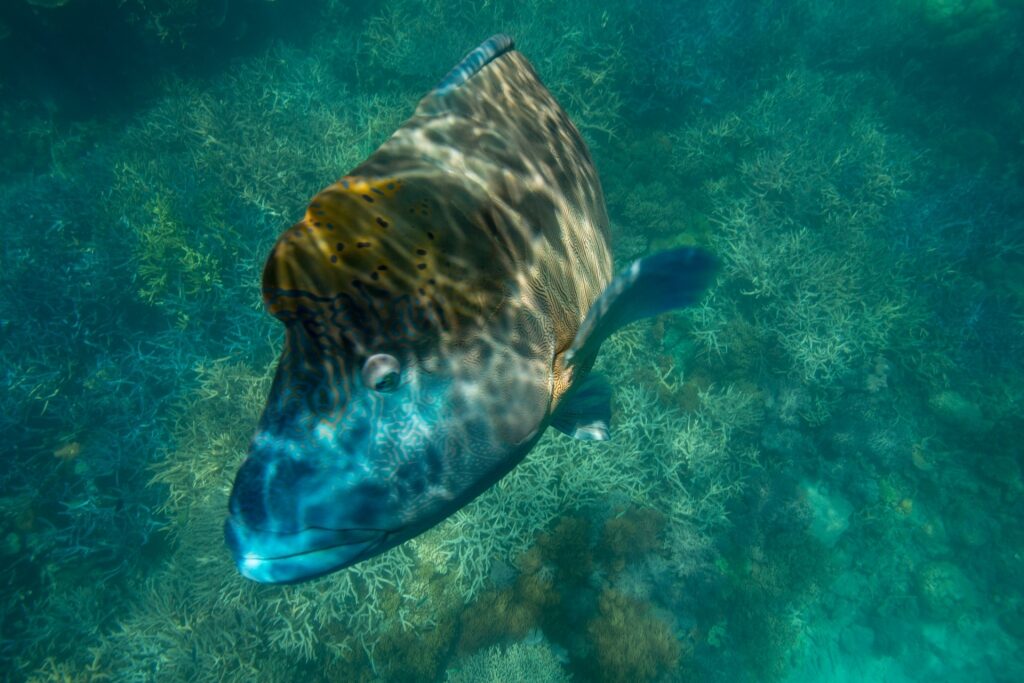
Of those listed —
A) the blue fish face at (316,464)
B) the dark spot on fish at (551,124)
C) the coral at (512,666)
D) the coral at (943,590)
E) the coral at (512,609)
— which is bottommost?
the coral at (943,590)

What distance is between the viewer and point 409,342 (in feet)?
3.13

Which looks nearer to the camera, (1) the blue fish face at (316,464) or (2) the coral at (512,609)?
(1) the blue fish face at (316,464)

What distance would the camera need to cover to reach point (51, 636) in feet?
17.8

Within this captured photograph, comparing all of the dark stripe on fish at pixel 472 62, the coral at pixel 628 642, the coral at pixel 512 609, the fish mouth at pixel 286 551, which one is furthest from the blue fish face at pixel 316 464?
the coral at pixel 628 642

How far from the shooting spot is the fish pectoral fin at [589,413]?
188 cm

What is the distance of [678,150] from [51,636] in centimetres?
1034

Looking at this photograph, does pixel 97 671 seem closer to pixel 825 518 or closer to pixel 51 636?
pixel 51 636

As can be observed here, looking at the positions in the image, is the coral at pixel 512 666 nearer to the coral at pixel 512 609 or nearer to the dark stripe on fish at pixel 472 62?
the coral at pixel 512 609

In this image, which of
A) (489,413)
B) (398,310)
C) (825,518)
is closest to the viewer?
(398,310)

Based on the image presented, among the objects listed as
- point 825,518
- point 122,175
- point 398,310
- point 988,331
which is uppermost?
point 398,310

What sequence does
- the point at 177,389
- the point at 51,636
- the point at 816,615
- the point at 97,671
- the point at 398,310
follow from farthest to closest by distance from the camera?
the point at 816,615, the point at 177,389, the point at 51,636, the point at 97,671, the point at 398,310

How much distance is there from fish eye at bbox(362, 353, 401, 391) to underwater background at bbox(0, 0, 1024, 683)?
175 inches

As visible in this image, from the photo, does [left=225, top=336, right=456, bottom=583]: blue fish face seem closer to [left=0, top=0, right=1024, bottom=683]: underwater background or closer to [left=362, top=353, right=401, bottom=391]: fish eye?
[left=362, top=353, right=401, bottom=391]: fish eye

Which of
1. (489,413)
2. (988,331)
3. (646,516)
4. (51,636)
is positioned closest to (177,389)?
(51,636)
